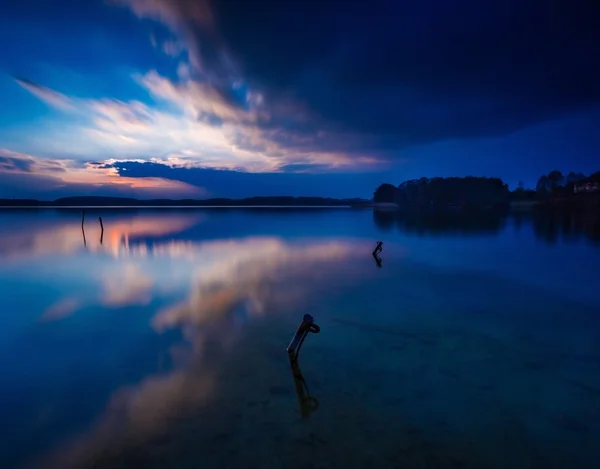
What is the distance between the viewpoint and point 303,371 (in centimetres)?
851

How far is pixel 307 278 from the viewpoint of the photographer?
20.1 m

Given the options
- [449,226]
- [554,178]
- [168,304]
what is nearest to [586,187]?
[554,178]

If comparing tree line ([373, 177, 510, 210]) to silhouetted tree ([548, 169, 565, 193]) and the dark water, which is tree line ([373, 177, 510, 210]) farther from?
the dark water

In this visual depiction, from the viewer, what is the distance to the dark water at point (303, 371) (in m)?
5.74

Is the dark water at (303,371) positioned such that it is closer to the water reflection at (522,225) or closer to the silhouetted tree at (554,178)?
the water reflection at (522,225)

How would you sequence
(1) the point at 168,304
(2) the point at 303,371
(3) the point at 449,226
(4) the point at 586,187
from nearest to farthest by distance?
(2) the point at 303,371, (1) the point at 168,304, (3) the point at 449,226, (4) the point at 586,187

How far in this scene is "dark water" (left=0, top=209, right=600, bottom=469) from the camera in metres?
5.74

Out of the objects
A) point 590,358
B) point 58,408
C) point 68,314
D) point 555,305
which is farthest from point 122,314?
point 555,305

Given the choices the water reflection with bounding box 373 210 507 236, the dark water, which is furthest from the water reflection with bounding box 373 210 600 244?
the dark water

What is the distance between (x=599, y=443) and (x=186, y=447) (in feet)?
24.0

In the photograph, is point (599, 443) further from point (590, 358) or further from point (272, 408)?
point (272, 408)

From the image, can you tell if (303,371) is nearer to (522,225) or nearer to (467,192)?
(522,225)

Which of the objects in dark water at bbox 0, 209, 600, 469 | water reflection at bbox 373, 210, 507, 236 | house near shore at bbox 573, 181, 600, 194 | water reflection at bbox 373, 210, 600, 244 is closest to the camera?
dark water at bbox 0, 209, 600, 469

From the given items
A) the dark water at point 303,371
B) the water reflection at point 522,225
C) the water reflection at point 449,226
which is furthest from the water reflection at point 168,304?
the water reflection at point 522,225
